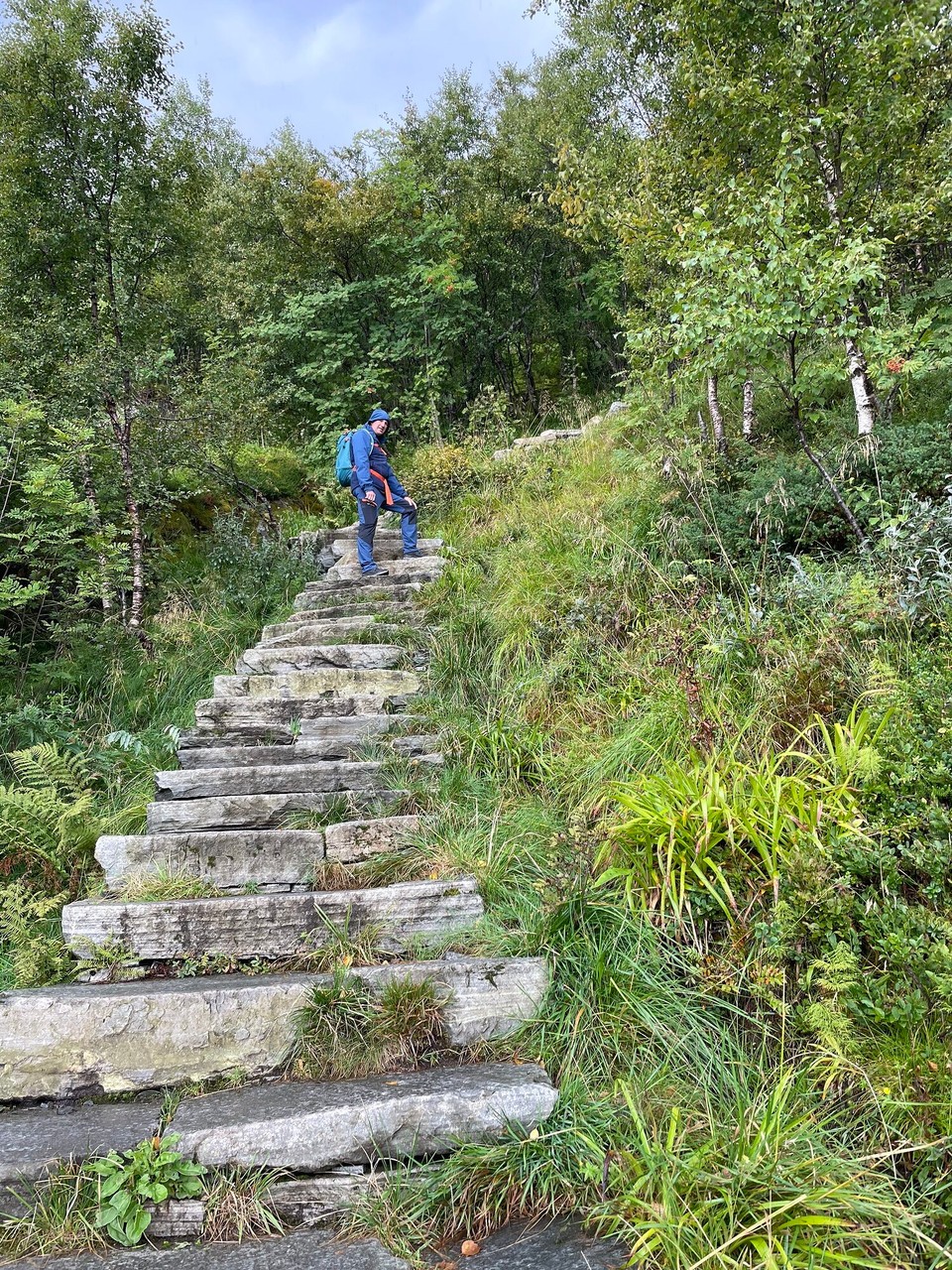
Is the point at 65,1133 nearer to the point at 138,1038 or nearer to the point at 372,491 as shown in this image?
the point at 138,1038

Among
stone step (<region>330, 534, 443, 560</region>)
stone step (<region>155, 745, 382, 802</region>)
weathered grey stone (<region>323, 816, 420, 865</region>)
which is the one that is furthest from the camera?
stone step (<region>330, 534, 443, 560</region>)

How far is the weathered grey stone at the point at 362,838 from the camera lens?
3680 mm

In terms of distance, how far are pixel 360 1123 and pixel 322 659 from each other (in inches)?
141

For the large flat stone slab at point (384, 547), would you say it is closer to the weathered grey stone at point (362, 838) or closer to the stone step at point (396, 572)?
the stone step at point (396, 572)

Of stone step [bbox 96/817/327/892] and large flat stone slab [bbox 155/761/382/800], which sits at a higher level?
large flat stone slab [bbox 155/761/382/800]

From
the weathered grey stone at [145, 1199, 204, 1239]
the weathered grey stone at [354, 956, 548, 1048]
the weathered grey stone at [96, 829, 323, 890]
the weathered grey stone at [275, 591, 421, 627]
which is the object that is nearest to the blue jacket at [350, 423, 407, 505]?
the weathered grey stone at [275, 591, 421, 627]

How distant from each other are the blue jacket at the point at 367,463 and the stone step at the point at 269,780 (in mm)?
4179

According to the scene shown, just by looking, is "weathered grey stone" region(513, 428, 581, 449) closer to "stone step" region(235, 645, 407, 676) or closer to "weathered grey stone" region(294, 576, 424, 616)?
"weathered grey stone" region(294, 576, 424, 616)

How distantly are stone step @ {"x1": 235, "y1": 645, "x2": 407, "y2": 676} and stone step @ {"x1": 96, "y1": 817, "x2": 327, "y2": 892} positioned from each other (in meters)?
1.93

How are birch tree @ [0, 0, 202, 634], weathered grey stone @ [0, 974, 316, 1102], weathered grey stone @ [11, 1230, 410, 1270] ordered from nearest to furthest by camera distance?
1. weathered grey stone @ [11, 1230, 410, 1270]
2. weathered grey stone @ [0, 974, 316, 1102]
3. birch tree @ [0, 0, 202, 634]

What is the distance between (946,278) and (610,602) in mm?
4788

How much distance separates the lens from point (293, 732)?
4.68 meters

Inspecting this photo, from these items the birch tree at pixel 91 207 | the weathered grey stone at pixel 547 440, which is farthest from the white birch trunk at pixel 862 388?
the birch tree at pixel 91 207

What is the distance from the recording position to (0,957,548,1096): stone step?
106 inches
